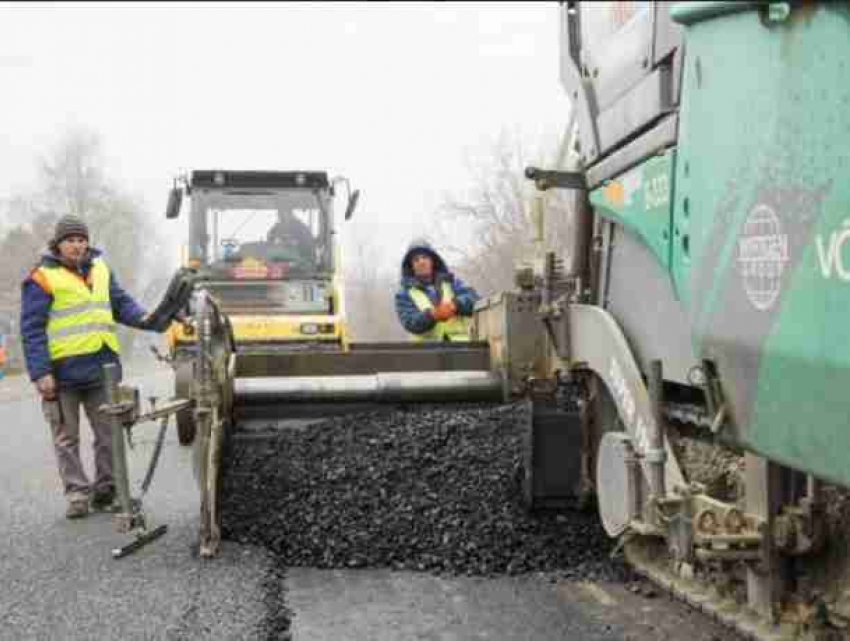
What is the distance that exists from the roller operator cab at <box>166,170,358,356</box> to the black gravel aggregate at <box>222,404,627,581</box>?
5295mm

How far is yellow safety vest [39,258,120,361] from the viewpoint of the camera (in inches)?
235

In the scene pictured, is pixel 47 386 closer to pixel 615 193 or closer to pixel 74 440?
pixel 74 440

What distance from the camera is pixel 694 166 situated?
9.08ft

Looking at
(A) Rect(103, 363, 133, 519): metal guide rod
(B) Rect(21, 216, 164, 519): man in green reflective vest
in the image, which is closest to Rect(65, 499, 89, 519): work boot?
(B) Rect(21, 216, 164, 519): man in green reflective vest

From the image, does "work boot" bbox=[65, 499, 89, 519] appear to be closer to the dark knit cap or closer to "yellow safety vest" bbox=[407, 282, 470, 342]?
the dark knit cap

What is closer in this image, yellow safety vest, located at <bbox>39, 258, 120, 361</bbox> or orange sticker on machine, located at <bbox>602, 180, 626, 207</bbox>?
orange sticker on machine, located at <bbox>602, 180, 626, 207</bbox>

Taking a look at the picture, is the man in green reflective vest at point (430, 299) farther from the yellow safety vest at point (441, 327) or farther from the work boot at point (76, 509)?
the work boot at point (76, 509)

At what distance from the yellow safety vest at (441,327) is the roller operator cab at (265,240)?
3.09 m

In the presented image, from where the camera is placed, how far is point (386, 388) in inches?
209

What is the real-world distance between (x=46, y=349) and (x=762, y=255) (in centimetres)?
472

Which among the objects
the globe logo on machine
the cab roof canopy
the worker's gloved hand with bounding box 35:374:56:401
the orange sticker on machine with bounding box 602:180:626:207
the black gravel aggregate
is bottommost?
the black gravel aggregate

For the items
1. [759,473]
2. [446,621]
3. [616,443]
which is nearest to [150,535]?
[446,621]

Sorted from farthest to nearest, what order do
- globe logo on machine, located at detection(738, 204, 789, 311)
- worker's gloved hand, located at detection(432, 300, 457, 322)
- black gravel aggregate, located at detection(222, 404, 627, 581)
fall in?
worker's gloved hand, located at detection(432, 300, 457, 322) → black gravel aggregate, located at detection(222, 404, 627, 581) → globe logo on machine, located at detection(738, 204, 789, 311)

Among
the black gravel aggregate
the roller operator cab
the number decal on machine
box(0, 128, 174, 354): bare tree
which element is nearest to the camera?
the number decal on machine
